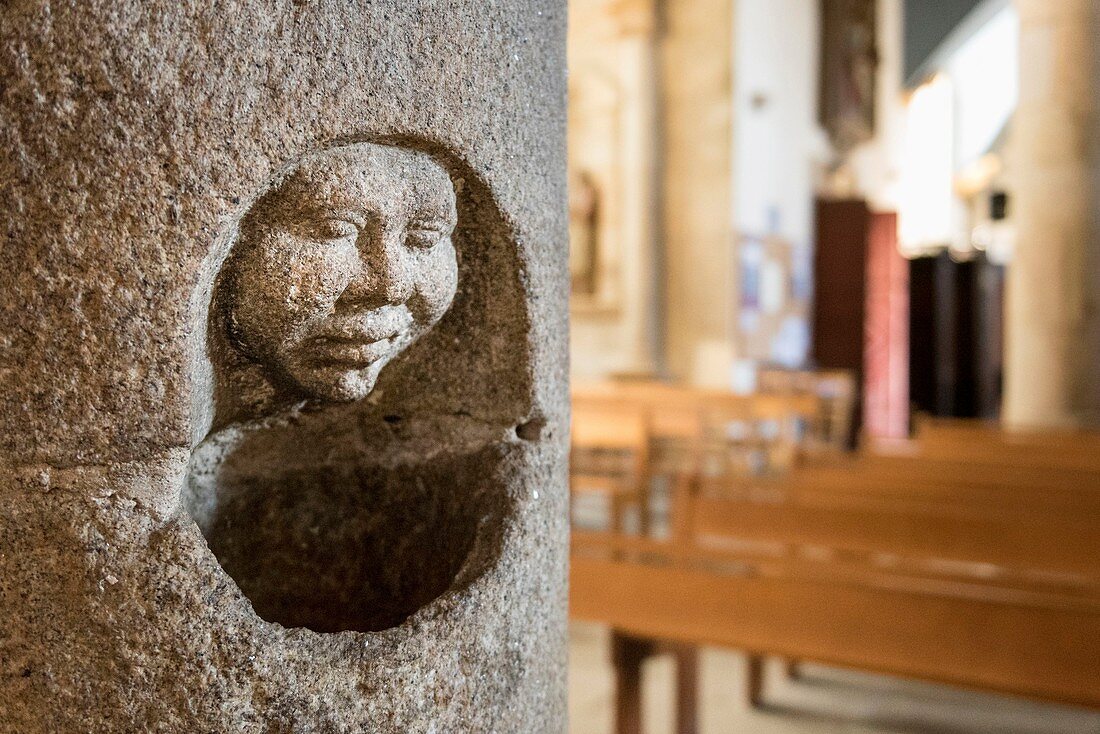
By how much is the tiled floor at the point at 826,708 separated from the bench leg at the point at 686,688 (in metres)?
0.36

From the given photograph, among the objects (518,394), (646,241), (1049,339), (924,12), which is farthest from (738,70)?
(518,394)

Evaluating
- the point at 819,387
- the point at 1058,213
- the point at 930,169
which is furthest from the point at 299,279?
the point at 930,169

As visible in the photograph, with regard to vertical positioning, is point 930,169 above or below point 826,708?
above

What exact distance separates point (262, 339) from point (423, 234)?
189 mm

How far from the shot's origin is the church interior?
2.29 m

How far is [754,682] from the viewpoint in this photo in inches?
124

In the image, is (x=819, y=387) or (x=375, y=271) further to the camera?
(x=819, y=387)

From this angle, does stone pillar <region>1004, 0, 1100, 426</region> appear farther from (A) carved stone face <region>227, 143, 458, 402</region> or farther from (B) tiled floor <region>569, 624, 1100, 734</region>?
(A) carved stone face <region>227, 143, 458, 402</region>

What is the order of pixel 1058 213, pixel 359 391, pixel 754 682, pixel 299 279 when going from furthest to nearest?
pixel 1058 213 < pixel 754 682 < pixel 359 391 < pixel 299 279

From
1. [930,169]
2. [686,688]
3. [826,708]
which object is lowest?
[826,708]

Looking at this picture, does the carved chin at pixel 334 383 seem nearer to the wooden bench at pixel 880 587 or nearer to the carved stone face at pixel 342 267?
the carved stone face at pixel 342 267

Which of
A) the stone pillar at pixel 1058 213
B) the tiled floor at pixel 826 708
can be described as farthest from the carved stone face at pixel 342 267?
the stone pillar at pixel 1058 213

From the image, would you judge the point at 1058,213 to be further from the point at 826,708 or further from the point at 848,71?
the point at 848,71

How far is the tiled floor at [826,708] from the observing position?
9.77 feet
